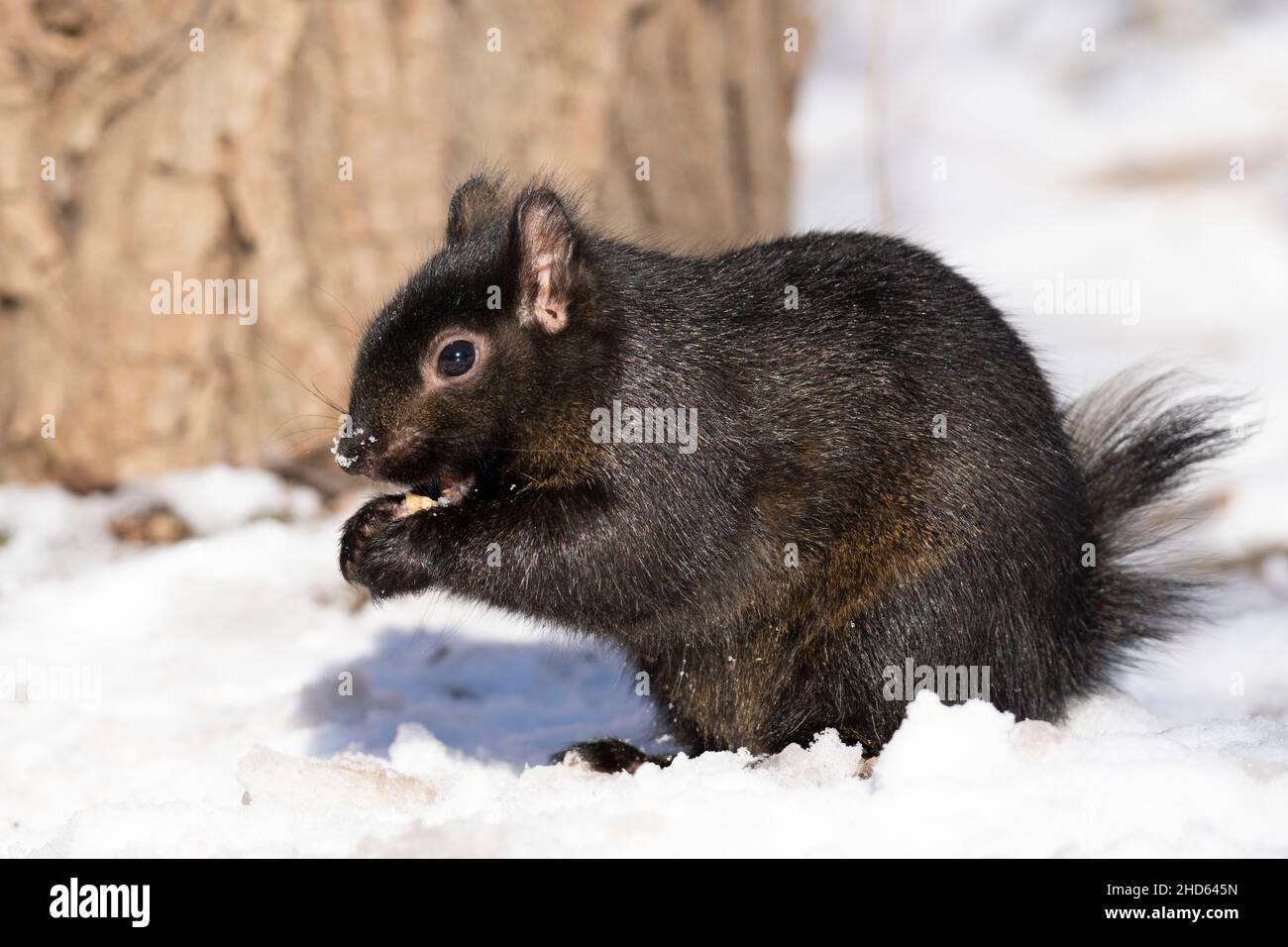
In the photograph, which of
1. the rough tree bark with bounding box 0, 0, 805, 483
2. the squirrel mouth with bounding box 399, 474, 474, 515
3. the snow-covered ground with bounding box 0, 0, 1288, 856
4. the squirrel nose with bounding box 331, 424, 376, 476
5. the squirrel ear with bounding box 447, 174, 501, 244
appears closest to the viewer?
the snow-covered ground with bounding box 0, 0, 1288, 856

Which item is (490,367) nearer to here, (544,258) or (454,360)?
(454,360)

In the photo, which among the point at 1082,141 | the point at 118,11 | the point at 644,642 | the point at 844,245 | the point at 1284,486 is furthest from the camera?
the point at 1082,141

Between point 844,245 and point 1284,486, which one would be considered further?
point 1284,486

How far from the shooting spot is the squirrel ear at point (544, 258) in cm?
355

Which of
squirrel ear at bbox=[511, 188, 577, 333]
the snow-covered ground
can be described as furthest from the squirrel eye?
the snow-covered ground

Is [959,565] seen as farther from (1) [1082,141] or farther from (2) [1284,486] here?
(1) [1082,141]

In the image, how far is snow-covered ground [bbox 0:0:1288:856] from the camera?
9.16ft

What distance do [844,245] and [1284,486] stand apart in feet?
13.2

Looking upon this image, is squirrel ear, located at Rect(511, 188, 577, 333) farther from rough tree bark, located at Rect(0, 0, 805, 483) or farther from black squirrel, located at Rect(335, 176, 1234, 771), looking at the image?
rough tree bark, located at Rect(0, 0, 805, 483)

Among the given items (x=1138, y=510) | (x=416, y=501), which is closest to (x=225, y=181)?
(x=416, y=501)

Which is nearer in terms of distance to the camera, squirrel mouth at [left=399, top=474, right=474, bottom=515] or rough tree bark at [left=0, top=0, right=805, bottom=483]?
squirrel mouth at [left=399, top=474, right=474, bottom=515]

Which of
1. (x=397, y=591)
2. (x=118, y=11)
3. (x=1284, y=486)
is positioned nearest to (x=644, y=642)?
(x=397, y=591)

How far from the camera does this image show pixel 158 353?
6336mm

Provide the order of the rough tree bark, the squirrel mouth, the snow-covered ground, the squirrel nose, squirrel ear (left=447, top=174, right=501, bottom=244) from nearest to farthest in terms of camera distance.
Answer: the snow-covered ground
the squirrel nose
the squirrel mouth
squirrel ear (left=447, top=174, right=501, bottom=244)
the rough tree bark
